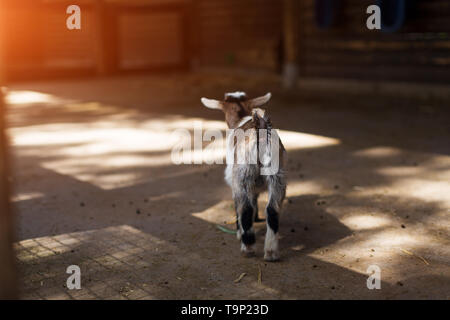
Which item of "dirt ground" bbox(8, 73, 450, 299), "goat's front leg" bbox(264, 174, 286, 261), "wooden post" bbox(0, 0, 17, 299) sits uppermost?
"wooden post" bbox(0, 0, 17, 299)

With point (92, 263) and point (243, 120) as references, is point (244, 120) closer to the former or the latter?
point (243, 120)

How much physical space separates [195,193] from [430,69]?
863 cm

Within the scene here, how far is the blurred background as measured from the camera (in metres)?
3.93

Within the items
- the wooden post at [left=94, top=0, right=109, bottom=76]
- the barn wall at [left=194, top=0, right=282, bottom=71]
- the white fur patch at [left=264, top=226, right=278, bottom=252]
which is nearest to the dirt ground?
the white fur patch at [left=264, top=226, right=278, bottom=252]

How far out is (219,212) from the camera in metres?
5.47

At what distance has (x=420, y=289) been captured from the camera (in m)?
3.59

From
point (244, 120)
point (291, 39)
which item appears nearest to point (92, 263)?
point (244, 120)

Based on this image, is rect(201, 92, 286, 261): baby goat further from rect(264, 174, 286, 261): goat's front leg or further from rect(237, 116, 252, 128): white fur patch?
rect(237, 116, 252, 128): white fur patch

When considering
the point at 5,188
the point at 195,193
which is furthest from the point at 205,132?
the point at 5,188

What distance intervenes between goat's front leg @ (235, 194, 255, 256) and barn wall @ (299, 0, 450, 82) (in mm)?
9699

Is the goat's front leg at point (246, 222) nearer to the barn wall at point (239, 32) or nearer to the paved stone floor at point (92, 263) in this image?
the paved stone floor at point (92, 263)

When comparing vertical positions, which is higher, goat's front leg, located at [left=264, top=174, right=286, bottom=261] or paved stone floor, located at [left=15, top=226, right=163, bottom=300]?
goat's front leg, located at [left=264, top=174, right=286, bottom=261]

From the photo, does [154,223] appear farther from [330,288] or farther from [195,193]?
[330,288]

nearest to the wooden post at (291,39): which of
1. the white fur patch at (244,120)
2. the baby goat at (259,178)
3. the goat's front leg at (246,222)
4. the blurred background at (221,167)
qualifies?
the blurred background at (221,167)
